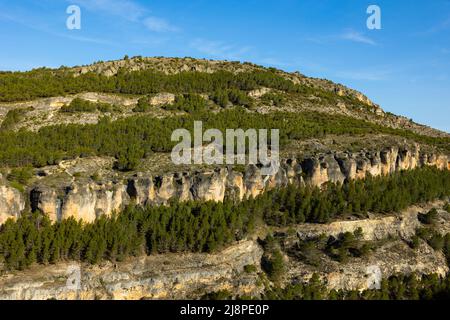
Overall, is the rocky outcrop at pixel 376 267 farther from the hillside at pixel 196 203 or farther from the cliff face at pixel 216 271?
the hillside at pixel 196 203

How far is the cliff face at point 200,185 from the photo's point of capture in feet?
179

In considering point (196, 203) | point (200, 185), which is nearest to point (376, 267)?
point (196, 203)

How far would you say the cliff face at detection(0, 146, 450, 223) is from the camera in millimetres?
54688

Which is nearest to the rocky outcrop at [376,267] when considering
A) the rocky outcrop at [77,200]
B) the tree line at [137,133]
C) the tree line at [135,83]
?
the rocky outcrop at [77,200]

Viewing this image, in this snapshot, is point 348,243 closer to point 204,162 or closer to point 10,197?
point 204,162

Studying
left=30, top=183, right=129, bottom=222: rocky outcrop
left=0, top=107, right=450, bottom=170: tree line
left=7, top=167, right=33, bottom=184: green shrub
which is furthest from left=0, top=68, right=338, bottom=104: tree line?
left=30, top=183, right=129, bottom=222: rocky outcrop

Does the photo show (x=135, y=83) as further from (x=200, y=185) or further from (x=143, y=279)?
(x=143, y=279)

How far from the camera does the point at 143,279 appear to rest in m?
52.3

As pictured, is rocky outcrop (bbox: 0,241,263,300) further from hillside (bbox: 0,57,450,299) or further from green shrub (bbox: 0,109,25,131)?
green shrub (bbox: 0,109,25,131)

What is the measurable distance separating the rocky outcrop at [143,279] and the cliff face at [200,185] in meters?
7.97

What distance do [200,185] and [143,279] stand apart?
17071 mm

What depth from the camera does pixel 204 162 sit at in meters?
72.5

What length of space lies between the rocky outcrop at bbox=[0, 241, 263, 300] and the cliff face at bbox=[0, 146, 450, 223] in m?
7.97
